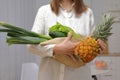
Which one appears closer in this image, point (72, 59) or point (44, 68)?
point (72, 59)

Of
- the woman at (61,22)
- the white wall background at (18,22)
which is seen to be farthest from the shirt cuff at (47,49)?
the white wall background at (18,22)

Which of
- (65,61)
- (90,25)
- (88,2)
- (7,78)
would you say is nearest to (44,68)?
(65,61)

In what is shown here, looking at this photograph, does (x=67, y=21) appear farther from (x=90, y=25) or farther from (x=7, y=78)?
(x=7, y=78)

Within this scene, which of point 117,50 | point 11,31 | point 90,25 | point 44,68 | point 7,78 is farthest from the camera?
point 117,50

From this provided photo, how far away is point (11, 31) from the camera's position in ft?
3.18

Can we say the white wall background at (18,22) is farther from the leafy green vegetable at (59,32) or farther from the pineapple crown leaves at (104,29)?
the pineapple crown leaves at (104,29)

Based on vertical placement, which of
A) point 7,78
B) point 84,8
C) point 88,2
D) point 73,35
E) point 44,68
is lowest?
point 7,78

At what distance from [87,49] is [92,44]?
0.04 metres

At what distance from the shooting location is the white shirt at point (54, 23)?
1.10m

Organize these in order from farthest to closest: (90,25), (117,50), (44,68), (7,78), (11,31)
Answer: (117,50) → (7,78) → (90,25) → (44,68) → (11,31)

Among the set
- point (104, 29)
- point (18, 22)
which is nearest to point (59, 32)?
point (104, 29)

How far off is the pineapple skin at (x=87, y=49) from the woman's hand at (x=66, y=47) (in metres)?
0.03

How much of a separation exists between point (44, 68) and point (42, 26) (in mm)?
229

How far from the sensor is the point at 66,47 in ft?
3.18
